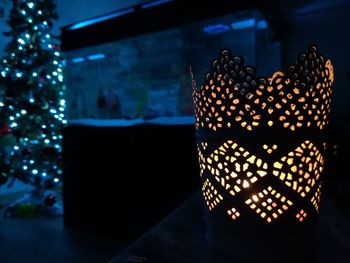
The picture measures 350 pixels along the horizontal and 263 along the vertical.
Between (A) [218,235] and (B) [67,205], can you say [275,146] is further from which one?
(B) [67,205]

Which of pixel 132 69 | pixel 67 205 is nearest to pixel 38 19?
pixel 132 69

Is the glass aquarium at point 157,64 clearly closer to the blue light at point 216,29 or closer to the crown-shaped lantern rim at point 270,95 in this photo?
the blue light at point 216,29

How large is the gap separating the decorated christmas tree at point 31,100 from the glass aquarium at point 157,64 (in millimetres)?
214

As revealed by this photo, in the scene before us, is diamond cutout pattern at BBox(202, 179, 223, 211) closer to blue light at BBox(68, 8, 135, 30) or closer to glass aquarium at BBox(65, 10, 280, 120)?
glass aquarium at BBox(65, 10, 280, 120)

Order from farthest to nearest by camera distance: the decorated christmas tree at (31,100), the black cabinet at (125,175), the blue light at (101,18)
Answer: the decorated christmas tree at (31,100) → the blue light at (101,18) → the black cabinet at (125,175)

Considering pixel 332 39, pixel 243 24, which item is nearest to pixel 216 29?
pixel 243 24

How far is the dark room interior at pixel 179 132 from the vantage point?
0.42 metres

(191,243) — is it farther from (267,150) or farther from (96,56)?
(96,56)

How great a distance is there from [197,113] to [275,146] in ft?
0.48

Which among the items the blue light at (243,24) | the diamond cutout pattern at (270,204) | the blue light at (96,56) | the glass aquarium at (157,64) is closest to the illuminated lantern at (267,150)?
the diamond cutout pattern at (270,204)

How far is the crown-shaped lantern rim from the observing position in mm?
406

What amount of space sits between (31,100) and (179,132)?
1.67 meters

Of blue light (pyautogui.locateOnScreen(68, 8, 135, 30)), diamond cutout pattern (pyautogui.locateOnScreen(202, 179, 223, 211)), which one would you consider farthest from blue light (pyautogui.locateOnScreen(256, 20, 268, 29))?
diamond cutout pattern (pyautogui.locateOnScreen(202, 179, 223, 211))

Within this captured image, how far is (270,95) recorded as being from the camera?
41cm
